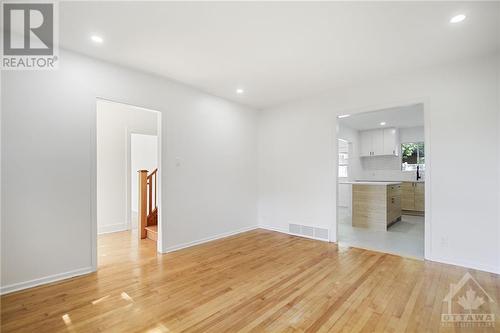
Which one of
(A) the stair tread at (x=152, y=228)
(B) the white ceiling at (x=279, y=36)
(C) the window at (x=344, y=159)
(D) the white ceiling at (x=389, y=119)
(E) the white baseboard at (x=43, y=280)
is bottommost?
(E) the white baseboard at (x=43, y=280)

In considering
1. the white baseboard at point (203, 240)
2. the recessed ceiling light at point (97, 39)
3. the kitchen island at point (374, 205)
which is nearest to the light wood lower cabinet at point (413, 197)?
the kitchen island at point (374, 205)

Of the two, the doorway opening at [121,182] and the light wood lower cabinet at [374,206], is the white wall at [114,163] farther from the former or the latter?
the light wood lower cabinet at [374,206]

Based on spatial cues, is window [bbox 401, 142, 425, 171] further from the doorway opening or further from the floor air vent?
the doorway opening

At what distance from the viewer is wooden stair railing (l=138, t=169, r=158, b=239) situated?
4.49 meters

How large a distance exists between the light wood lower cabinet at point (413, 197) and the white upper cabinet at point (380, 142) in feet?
3.50

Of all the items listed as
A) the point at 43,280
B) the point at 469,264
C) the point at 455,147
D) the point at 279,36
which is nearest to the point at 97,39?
the point at 279,36

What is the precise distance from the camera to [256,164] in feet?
17.8

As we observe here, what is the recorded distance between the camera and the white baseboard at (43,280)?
2398mm

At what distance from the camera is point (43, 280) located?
2.60m

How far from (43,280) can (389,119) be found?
24.5 ft

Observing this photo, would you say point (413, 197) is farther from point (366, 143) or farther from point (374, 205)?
point (374, 205)

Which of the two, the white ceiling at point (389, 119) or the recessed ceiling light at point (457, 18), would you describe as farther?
the white ceiling at point (389, 119)

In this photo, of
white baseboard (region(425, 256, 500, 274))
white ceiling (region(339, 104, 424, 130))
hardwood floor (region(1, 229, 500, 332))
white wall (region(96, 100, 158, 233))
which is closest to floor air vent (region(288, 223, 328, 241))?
hardwood floor (region(1, 229, 500, 332))

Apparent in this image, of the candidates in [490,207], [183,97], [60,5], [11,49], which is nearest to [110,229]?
[183,97]
